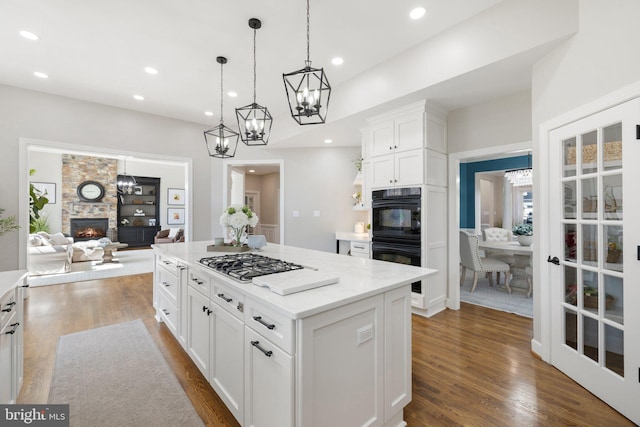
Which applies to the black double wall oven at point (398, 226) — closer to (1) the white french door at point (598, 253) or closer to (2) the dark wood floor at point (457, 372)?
(2) the dark wood floor at point (457, 372)

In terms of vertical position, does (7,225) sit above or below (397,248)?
above

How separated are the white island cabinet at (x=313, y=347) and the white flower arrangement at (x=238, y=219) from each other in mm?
658

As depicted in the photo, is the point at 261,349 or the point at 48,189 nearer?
the point at 261,349

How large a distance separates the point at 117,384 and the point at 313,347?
178cm

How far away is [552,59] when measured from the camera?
7.32ft

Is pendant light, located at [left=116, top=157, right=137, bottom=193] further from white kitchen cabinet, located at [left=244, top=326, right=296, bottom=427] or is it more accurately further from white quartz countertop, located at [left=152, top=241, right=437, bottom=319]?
white kitchen cabinet, located at [left=244, top=326, right=296, bottom=427]

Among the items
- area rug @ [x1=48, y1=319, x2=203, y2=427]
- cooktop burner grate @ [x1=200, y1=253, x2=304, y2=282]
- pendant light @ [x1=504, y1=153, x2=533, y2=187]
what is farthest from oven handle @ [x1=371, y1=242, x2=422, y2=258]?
pendant light @ [x1=504, y1=153, x2=533, y2=187]

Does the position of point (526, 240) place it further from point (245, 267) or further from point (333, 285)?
point (245, 267)

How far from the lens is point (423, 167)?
3.22 metres

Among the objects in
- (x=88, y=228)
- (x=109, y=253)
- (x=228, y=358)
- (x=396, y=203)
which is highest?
(x=396, y=203)

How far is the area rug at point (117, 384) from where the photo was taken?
171 cm

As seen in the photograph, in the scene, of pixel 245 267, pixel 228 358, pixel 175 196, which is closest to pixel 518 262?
pixel 245 267

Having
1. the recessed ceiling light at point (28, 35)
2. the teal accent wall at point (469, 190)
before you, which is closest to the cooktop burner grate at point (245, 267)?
the recessed ceiling light at point (28, 35)

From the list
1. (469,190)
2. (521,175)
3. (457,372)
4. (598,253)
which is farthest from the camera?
(469,190)
